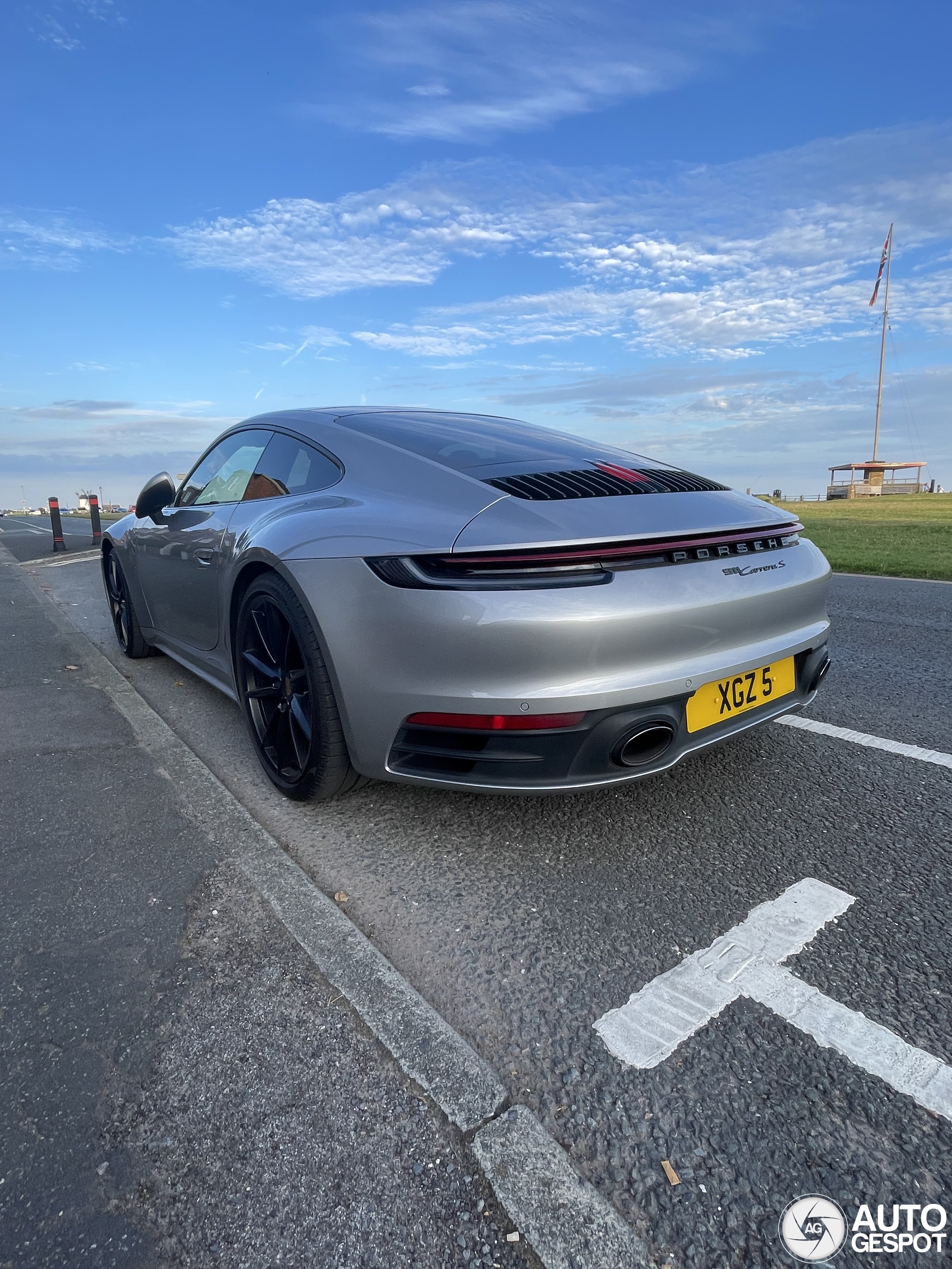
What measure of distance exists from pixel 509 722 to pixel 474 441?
4.18 ft

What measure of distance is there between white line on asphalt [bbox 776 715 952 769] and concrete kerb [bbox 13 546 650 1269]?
183cm

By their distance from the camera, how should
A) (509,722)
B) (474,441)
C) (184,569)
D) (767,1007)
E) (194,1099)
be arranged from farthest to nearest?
(184,569)
(474,441)
(509,722)
(767,1007)
(194,1099)

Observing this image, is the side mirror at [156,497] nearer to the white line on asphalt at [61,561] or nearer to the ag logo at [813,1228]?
the ag logo at [813,1228]

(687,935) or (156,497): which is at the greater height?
(156,497)

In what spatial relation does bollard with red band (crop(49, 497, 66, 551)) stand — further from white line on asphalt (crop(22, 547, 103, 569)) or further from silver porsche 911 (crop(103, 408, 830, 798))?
silver porsche 911 (crop(103, 408, 830, 798))

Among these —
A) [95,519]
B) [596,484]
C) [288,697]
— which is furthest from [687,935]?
[95,519]

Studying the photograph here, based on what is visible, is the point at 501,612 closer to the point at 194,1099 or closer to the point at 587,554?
the point at 587,554

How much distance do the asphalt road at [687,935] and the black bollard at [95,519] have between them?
14.2 m

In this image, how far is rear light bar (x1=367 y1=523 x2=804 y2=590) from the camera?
2.05 meters

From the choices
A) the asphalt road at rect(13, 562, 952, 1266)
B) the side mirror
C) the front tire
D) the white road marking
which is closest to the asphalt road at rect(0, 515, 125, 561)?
the side mirror

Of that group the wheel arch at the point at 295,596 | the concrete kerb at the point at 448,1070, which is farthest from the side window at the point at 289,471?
the concrete kerb at the point at 448,1070

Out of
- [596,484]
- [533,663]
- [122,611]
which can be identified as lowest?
[122,611]

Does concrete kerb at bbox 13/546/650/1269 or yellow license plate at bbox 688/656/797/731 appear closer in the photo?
concrete kerb at bbox 13/546/650/1269

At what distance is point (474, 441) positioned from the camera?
9.57 ft
